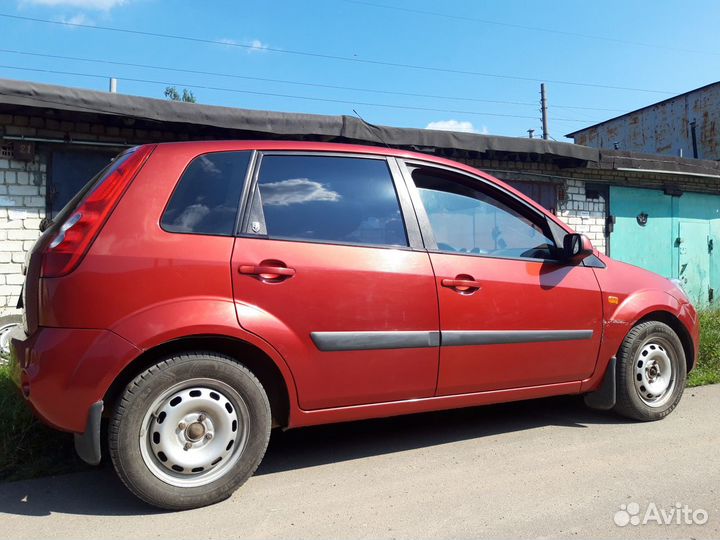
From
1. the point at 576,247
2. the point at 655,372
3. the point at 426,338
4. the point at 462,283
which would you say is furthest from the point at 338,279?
the point at 655,372

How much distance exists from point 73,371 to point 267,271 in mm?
972

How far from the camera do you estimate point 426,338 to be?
3217 millimetres

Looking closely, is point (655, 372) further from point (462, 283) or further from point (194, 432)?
point (194, 432)

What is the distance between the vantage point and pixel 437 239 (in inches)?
134

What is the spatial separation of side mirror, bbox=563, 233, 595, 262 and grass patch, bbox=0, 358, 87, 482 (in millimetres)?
3237

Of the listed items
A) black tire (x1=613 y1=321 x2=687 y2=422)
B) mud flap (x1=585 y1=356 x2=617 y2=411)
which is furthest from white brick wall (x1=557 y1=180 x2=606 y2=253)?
mud flap (x1=585 y1=356 x2=617 y2=411)

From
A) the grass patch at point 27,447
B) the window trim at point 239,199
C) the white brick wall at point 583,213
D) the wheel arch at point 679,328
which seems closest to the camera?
the window trim at point 239,199

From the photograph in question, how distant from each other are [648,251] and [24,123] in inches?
402

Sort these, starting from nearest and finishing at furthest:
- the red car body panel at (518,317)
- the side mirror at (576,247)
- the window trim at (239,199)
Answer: the window trim at (239,199), the red car body panel at (518,317), the side mirror at (576,247)

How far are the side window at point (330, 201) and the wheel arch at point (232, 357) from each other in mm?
594

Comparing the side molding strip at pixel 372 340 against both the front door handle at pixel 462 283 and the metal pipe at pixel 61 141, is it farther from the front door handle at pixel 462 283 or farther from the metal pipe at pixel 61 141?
the metal pipe at pixel 61 141

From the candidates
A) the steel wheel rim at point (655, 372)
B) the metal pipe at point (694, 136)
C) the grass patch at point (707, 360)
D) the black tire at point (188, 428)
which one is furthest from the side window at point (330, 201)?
the metal pipe at point (694, 136)

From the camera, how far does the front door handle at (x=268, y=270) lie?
282 cm

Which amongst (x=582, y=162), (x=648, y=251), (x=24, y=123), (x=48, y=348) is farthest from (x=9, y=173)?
(x=648, y=251)
